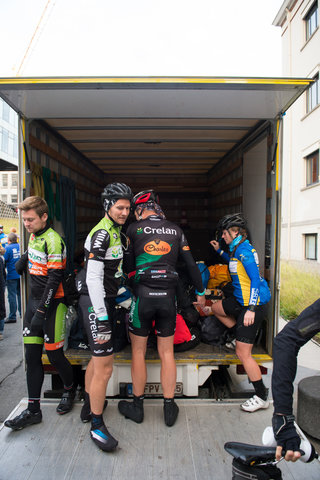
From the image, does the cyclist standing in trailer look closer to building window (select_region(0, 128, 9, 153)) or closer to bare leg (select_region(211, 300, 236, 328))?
bare leg (select_region(211, 300, 236, 328))

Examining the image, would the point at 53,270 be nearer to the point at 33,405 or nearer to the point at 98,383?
the point at 98,383

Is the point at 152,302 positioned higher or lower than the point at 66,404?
higher

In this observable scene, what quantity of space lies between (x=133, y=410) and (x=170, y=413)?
325 millimetres

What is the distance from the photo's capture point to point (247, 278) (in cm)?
341

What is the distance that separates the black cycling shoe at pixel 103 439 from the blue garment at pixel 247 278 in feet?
5.37

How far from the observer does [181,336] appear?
3539 millimetres

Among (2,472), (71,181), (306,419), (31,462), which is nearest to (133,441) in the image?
(31,462)

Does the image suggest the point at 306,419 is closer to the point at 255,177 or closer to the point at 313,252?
the point at 255,177

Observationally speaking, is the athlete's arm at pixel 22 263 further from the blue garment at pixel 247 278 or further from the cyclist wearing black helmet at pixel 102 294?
the blue garment at pixel 247 278

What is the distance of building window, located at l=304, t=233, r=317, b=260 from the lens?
1365cm

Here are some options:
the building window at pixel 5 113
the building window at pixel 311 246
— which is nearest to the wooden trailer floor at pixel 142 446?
→ the building window at pixel 311 246

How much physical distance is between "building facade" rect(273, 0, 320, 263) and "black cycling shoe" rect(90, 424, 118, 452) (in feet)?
38.2

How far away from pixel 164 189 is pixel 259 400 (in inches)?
237
